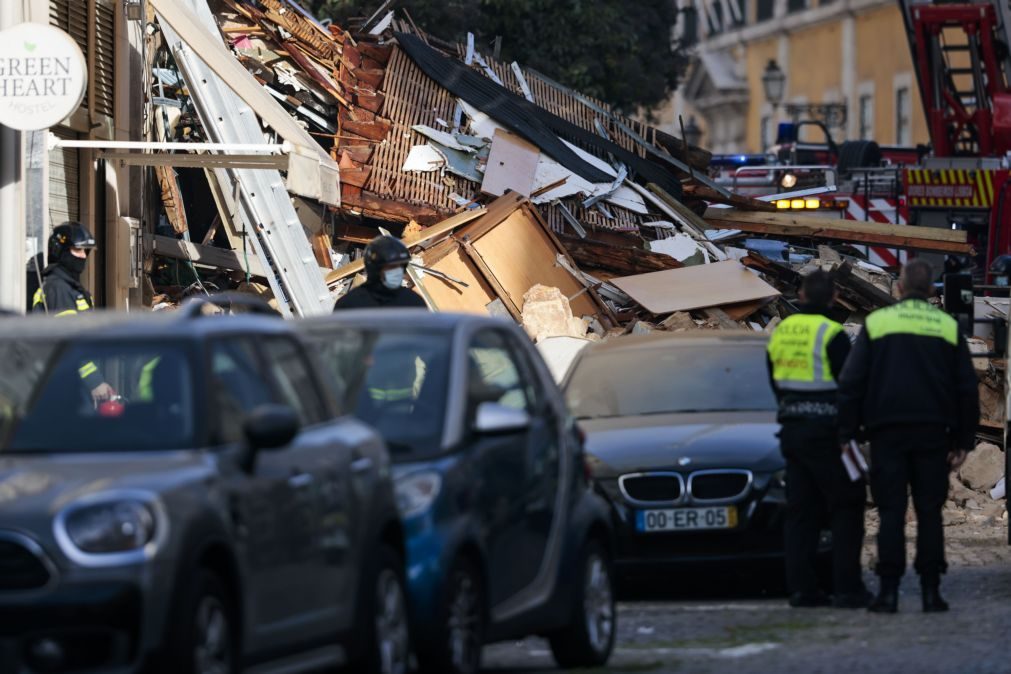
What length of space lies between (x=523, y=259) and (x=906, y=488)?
10310 millimetres

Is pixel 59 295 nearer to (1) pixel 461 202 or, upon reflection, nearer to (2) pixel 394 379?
(2) pixel 394 379

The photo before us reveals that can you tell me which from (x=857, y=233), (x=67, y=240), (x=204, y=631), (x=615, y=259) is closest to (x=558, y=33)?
(x=857, y=233)

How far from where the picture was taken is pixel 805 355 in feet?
36.1

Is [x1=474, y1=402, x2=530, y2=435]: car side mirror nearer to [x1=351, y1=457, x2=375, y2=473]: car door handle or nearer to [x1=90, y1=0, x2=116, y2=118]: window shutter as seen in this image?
[x1=351, y1=457, x2=375, y2=473]: car door handle

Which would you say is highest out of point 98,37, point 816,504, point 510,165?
Answer: point 98,37

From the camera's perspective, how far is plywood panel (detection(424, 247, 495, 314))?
65.8 ft

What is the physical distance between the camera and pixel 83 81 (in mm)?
12414

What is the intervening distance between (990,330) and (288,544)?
13.5m

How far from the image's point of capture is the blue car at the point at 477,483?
7.61 meters

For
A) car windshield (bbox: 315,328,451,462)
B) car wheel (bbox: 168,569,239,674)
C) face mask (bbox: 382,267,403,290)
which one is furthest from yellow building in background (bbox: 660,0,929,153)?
car wheel (bbox: 168,569,239,674)

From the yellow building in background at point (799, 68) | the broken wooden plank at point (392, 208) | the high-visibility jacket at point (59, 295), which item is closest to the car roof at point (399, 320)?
the high-visibility jacket at point (59, 295)

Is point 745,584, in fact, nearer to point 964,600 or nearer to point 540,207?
point 964,600

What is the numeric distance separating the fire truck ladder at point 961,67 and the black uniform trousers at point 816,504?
19214mm

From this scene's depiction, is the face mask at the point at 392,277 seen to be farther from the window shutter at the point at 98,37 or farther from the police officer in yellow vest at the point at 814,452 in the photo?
the window shutter at the point at 98,37
